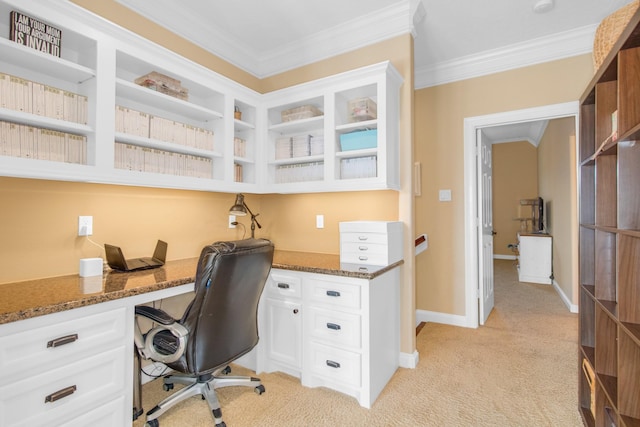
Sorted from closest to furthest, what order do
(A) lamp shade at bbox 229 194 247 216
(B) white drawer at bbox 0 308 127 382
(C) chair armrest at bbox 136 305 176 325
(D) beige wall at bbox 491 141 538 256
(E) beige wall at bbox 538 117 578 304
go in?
(B) white drawer at bbox 0 308 127 382 → (C) chair armrest at bbox 136 305 176 325 → (A) lamp shade at bbox 229 194 247 216 → (E) beige wall at bbox 538 117 578 304 → (D) beige wall at bbox 491 141 538 256

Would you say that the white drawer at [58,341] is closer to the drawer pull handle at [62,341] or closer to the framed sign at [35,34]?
the drawer pull handle at [62,341]

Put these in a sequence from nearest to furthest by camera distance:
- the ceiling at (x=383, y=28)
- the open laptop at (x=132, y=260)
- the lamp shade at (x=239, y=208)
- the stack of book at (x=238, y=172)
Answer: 1. the open laptop at (x=132, y=260)
2. the ceiling at (x=383, y=28)
3. the lamp shade at (x=239, y=208)
4. the stack of book at (x=238, y=172)

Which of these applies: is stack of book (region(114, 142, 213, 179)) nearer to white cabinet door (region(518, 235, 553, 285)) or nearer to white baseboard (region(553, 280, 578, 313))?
white baseboard (region(553, 280, 578, 313))

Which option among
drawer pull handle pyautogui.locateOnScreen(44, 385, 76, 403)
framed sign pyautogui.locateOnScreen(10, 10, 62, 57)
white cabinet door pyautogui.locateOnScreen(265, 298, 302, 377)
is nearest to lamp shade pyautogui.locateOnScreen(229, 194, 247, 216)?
white cabinet door pyautogui.locateOnScreen(265, 298, 302, 377)

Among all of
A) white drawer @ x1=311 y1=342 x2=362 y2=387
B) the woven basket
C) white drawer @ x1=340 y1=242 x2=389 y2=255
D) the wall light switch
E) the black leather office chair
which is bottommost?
white drawer @ x1=311 y1=342 x2=362 y2=387

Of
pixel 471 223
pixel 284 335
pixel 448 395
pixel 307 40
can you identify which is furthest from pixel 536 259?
pixel 307 40

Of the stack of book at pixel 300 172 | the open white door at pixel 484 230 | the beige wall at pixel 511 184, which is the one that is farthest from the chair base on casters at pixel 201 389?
the beige wall at pixel 511 184

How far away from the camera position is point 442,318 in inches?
133

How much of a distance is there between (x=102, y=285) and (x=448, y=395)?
2.18 metres

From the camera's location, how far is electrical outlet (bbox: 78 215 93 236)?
75.8 inches

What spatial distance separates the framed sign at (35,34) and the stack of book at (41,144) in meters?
0.42

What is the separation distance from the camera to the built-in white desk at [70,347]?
1.19 metres

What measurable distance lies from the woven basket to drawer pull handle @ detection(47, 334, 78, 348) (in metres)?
2.75

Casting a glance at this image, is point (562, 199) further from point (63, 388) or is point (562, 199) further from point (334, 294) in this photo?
point (63, 388)
